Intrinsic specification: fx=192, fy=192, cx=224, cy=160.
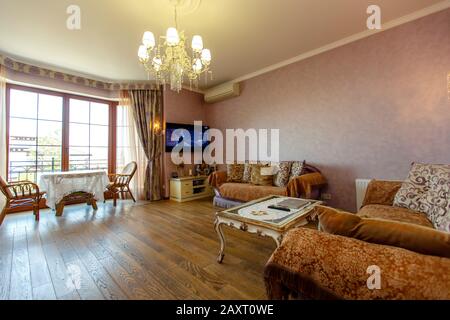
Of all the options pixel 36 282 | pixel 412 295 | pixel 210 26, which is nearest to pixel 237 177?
pixel 210 26

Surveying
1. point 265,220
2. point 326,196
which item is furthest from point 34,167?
point 326,196

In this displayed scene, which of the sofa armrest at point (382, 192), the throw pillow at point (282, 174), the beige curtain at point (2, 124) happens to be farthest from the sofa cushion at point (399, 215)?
the beige curtain at point (2, 124)

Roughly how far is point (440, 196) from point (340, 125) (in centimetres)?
161

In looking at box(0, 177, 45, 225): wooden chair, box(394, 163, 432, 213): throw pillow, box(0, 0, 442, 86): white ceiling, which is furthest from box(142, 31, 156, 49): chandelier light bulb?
box(394, 163, 432, 213): throw pillow

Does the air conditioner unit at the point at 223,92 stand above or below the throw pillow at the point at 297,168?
above

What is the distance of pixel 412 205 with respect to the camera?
6.03 ft

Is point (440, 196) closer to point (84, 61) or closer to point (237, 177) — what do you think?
point (237, 177)

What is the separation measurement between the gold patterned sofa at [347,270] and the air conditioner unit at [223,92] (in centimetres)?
380

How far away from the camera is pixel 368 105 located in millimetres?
2729

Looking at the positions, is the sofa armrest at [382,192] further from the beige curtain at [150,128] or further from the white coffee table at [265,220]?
the beige curtain at [150,128]

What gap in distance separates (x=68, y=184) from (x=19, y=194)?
60 centimetres

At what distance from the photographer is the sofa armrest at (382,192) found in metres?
2.12

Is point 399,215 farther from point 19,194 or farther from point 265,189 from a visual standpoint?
point 19,194
